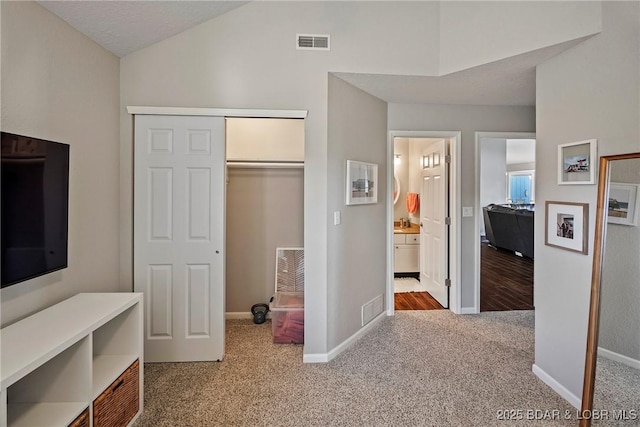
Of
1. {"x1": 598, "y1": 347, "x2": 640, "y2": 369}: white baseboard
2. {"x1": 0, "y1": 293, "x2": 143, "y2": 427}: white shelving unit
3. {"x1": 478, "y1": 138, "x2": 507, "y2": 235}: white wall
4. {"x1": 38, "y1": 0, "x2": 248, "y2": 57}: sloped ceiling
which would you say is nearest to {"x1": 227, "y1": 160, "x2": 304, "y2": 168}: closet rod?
{"x1": 38, "y1": 0, "x2": 248, "y2": 57}: sloped ceiling

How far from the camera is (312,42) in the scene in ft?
8.36

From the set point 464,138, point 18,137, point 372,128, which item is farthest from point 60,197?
point 464,138

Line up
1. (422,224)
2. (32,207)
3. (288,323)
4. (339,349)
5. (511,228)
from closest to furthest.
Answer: (32,207)
(339,349)
(288,323)
(422,224)
(511,228)

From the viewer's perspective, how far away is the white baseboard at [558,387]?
200cm

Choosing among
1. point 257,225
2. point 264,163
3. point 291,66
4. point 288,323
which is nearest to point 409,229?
point 257,225

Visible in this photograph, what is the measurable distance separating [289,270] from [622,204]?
8.62ft

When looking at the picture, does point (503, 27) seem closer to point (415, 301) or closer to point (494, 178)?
point (415, 301)

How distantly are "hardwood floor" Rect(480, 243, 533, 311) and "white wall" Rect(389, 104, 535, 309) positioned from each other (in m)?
0.61

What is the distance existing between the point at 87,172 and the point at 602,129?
3.27 meters

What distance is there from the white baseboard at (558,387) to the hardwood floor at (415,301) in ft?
4.61

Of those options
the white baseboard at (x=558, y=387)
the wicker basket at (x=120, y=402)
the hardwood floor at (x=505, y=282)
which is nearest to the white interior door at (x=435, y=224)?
the hardwood floor at (x=505, y=282)

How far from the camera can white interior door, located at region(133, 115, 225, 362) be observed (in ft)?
8.20

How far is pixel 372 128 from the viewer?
3.17 m

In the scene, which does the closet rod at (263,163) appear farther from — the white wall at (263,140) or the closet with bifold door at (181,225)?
the closet with bifold door at (181,225)
